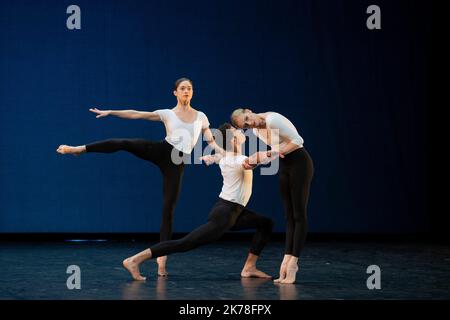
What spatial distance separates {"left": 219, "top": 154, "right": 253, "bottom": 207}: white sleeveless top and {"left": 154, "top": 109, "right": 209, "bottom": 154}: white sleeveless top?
447mm

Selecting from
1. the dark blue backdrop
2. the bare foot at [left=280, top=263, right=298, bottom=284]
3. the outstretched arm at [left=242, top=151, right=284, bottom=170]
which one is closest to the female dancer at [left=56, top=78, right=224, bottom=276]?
the outstretched arm at [left=242, top=151, right=284, bottom=170]

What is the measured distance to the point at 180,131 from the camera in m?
5.15

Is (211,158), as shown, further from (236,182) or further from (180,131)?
(180,131)

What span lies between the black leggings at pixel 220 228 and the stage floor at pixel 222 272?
24cm

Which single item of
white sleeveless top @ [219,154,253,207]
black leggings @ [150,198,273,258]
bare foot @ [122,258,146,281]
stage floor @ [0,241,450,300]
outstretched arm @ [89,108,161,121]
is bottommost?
stage floor @ [0,241,450,300]

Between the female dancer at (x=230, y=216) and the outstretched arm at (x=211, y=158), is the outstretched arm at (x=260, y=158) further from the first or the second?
the outstretched arm at (x=211, y=158)

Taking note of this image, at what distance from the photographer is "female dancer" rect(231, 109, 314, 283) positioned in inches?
181

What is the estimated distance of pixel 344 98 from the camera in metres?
7.72

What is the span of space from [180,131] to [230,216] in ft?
2.70

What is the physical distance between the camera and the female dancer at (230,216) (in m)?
4.52

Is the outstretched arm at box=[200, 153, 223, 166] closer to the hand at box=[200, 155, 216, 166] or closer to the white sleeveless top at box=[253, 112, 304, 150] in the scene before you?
the hand at box=[200, 155, 216, 166]

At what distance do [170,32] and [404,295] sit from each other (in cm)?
428
